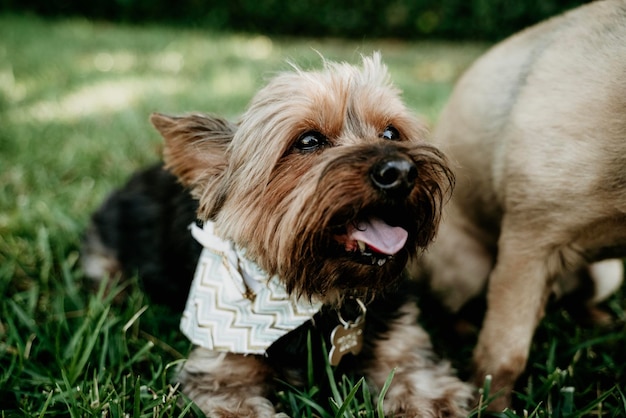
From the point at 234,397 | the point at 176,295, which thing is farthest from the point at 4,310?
the point at 234,397

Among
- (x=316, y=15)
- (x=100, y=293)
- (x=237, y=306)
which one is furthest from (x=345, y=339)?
(x=316, y=15)

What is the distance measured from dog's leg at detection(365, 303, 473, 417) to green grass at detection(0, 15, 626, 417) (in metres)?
0.16

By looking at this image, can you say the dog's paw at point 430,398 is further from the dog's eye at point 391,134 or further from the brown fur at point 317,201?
the dog's eye at point 391,134

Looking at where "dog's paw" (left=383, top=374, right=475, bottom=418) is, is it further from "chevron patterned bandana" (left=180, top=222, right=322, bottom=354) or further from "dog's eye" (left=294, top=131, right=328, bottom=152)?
"dog's eye" (left=294, top=131, right=328, bottom=152)

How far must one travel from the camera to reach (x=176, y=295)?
10.1 feet

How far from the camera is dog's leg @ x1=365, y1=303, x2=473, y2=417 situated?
2.34 metres

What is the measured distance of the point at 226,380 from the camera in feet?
7.85

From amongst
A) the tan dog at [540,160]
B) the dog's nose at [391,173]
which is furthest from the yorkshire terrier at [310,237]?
the tan dog at [540,160]

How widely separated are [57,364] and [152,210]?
3.64 ft

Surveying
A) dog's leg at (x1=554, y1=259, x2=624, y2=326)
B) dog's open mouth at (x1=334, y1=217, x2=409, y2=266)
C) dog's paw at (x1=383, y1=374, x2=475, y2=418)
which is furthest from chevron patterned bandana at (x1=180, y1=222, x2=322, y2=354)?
dog's leg at (x1=554, y1=259, x2=624, y2=326)

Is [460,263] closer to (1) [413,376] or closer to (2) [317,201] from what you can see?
(1) [413,376]

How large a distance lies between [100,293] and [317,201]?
1436mm

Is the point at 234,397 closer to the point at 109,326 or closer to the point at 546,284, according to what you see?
the point at 109,326

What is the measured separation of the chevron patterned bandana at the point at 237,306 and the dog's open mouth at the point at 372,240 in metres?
0.38
